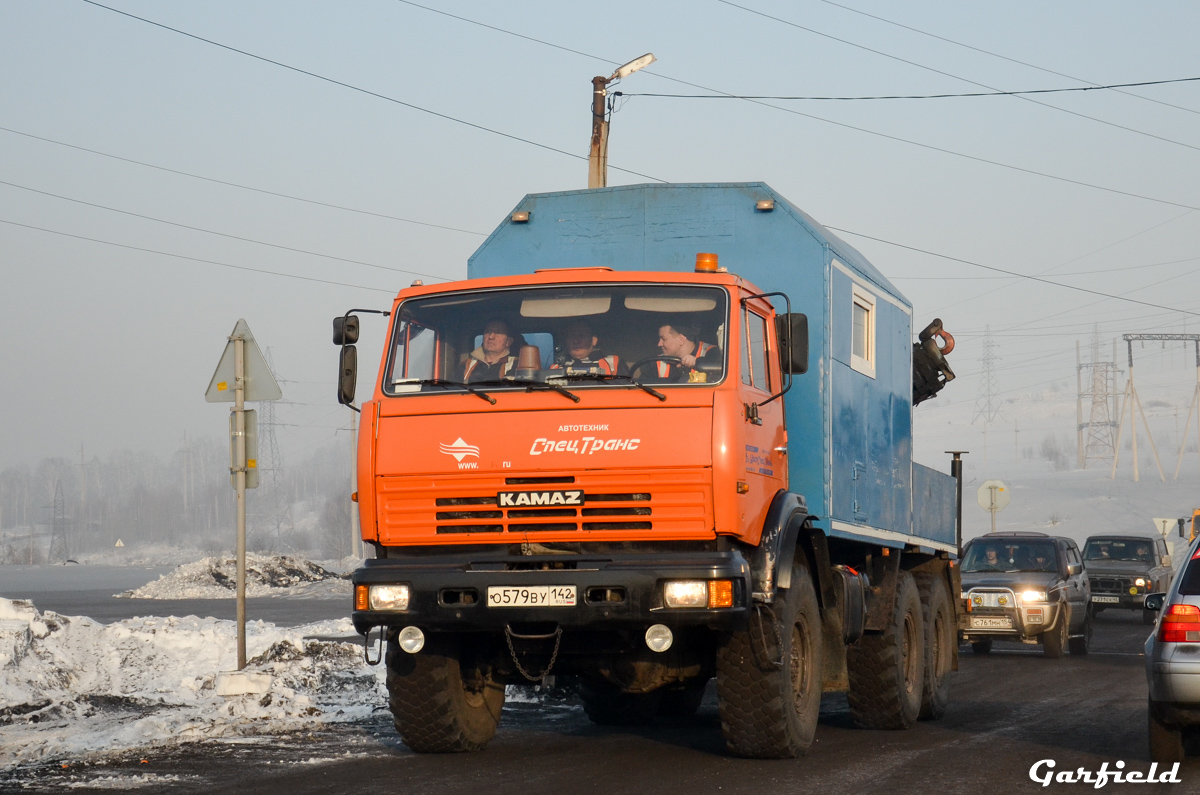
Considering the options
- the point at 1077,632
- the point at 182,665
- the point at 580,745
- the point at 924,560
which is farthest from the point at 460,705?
the point at 1077,632

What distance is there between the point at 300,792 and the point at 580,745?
272 centimetres

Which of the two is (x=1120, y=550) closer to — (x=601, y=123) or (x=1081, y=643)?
(x=1081, y=643)

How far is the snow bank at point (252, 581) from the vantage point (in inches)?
1497

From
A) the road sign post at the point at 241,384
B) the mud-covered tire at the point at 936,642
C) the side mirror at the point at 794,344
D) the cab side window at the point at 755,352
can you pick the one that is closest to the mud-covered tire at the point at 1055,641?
the mud-covered tire at the point at 936,642

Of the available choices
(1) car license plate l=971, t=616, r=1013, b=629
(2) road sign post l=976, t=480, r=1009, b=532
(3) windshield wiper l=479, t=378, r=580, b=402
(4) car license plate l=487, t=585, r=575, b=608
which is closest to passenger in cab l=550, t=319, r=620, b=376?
(3) windshield wiper l=479, t=378, r=580, b=402

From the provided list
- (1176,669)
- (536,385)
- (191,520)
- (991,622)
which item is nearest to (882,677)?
(1176,669)

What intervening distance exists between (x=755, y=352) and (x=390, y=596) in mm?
2704

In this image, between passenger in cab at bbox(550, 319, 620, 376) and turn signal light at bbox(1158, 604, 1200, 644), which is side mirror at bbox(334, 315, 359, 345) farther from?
turn signal light at bbox(1158, 604, 1200, 644)

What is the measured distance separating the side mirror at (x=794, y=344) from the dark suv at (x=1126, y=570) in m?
21.9

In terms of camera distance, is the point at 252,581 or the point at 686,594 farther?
the point at 252,581

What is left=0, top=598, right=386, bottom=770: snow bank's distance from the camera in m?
9.98

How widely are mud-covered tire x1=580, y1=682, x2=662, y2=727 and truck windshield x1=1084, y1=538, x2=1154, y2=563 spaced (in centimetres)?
2211

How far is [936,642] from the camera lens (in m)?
12.6

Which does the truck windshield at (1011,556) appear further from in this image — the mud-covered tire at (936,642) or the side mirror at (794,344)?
the side mirror at (794,344)
